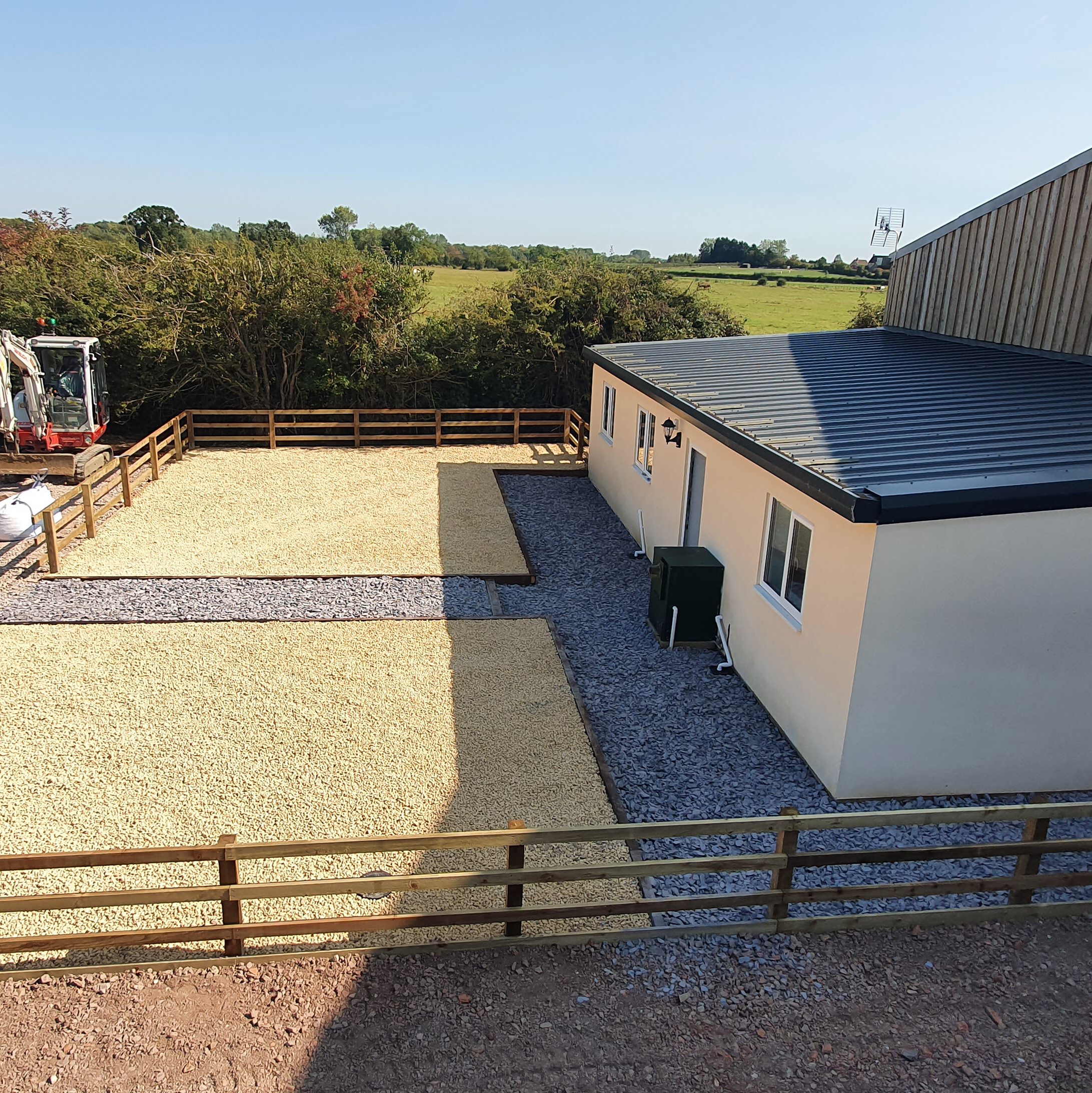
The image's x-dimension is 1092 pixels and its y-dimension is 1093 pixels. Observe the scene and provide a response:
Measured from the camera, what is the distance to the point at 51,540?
430 inches

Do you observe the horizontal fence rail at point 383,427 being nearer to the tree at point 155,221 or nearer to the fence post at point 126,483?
the fence post at point 126,483

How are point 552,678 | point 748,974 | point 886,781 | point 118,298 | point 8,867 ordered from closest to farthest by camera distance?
point 8,867
point 748,974
point 886,781
point 552,678
point 118,298

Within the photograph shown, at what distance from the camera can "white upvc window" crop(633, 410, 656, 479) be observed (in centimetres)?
1286

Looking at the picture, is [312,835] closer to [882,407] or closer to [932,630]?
[932,630]

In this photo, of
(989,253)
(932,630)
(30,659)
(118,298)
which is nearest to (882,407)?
(932,630)

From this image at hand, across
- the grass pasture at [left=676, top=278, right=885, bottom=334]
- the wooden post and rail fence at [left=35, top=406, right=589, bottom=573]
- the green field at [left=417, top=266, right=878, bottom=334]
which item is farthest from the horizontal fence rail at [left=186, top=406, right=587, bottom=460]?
the grass pasture at [left=676, top=278, right=885, bottom=334]

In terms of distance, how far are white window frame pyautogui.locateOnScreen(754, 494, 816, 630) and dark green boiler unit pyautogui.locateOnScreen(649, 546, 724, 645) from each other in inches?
34.7

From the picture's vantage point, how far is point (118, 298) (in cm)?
1920

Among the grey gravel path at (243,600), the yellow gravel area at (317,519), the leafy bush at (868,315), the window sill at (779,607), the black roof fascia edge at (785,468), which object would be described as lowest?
the grey gravel path at (243,600)

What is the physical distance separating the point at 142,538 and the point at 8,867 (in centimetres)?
878

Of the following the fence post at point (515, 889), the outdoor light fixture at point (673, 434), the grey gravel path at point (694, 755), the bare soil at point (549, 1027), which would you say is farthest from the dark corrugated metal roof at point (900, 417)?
the fence post at point (515, 889)

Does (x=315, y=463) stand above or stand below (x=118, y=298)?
below

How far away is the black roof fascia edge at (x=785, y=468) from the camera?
5.88 metres

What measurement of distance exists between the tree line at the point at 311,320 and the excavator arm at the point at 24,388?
3042 mm
